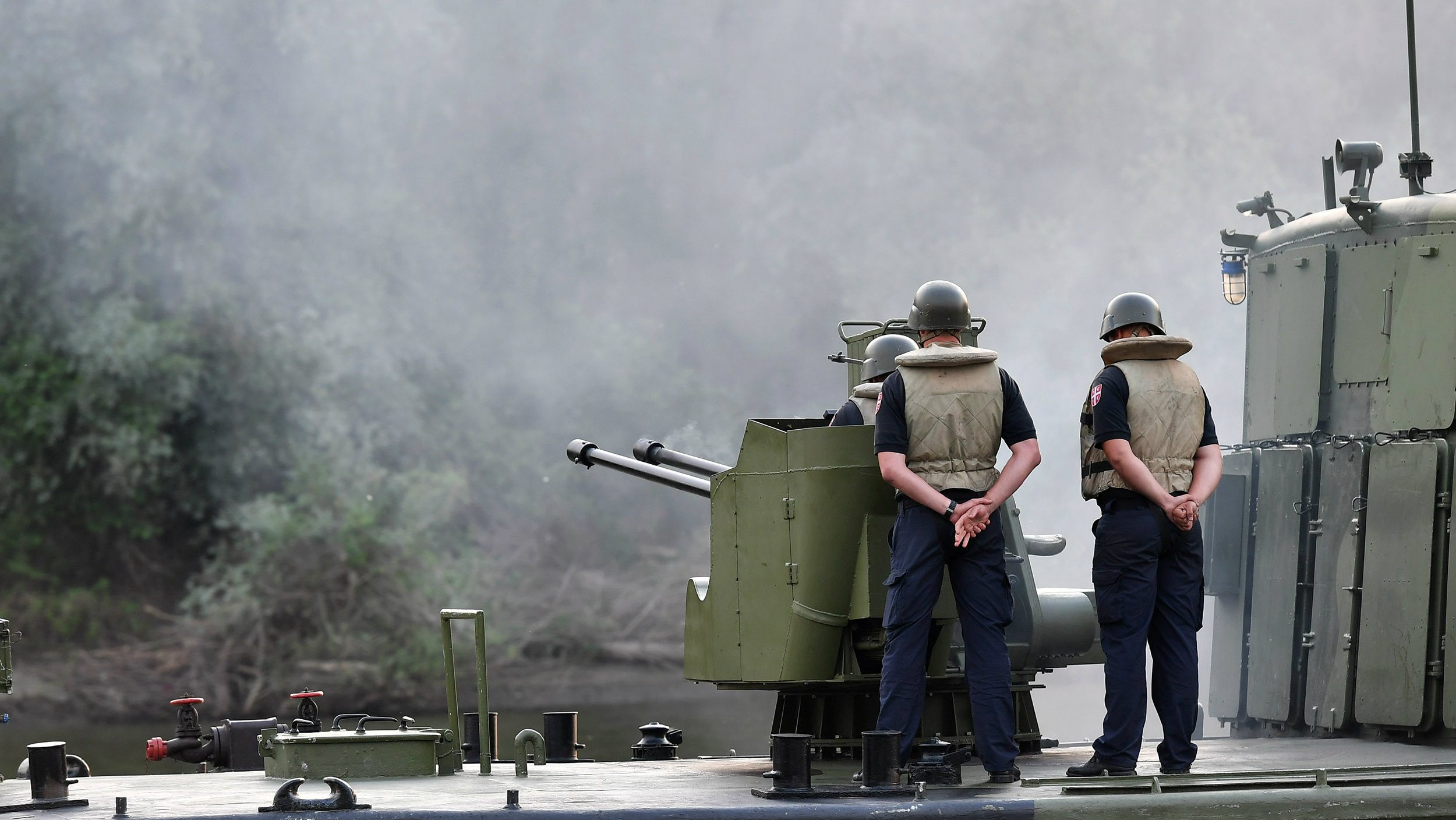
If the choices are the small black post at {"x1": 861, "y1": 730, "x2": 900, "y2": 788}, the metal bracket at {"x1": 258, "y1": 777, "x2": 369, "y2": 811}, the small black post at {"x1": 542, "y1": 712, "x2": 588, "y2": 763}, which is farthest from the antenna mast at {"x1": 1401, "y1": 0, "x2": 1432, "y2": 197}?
the metal bracket at {"x1": 258, "y1": 777, "x2": 369, "y2": 811}

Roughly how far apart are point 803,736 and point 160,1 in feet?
84.2

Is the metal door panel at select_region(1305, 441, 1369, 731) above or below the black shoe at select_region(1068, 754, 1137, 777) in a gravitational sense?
above

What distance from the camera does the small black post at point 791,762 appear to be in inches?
215

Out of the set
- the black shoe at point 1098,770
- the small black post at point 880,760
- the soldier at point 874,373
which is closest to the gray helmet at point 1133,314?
the soldier at point 874,373

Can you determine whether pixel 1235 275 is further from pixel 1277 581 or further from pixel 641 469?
pixel 641 469

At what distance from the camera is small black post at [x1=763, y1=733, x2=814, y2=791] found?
5.45 metres

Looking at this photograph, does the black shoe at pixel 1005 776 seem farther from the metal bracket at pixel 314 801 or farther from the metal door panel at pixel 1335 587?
the metal door panel at pixel 1335 587

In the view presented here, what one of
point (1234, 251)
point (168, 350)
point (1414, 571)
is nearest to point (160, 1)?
point (168, 350)

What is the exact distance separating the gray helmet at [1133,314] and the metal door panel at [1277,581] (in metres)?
2.00

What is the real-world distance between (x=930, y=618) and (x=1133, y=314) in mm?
1293

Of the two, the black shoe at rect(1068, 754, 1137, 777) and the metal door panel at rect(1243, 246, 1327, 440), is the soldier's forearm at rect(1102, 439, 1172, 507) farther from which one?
the metal door panel at rect(1243, 246, 1327, 440)

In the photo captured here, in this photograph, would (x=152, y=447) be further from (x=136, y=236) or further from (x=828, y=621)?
(x=828, y=621)

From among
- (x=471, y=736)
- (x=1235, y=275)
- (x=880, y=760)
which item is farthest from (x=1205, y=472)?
(x=471, y=736)

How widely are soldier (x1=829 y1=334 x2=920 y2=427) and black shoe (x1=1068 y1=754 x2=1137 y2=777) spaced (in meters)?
1.88
